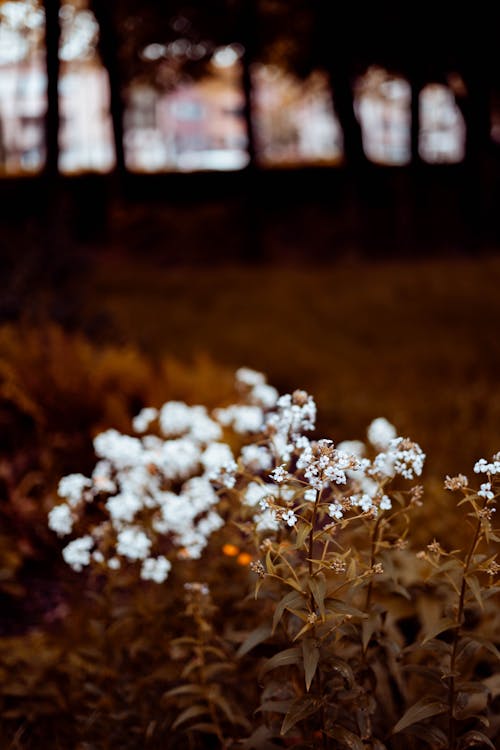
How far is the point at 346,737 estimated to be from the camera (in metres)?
2.11

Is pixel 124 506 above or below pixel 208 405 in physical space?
above

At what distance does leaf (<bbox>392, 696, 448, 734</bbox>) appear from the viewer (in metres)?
2.11

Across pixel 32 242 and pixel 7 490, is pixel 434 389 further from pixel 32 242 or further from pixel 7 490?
pixel 32 242

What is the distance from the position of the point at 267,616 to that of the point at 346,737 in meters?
0.82

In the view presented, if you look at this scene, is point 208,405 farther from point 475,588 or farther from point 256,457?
point 475,588

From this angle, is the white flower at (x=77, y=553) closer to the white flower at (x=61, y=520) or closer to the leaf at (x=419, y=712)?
the white flower at (x=61, y=520)

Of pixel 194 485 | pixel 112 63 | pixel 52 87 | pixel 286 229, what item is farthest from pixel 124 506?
pixel 286 229

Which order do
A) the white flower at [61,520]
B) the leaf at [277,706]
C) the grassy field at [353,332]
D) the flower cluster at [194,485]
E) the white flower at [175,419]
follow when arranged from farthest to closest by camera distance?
the grassy field at [353,332]
the white flower at [175,419]
the white flower at [61,520]
the flower cluster at [194,485]
the leaf at [277,706]

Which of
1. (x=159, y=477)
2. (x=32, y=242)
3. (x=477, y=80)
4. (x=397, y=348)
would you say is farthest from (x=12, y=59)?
(x=159, y=477)

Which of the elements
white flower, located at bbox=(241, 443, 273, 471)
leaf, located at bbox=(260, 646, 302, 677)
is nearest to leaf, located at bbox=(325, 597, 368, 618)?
leaf, located at bbox=(260, 646, 302, 677)

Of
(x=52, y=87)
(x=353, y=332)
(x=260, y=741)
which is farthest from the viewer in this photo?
(x=52, y=87)

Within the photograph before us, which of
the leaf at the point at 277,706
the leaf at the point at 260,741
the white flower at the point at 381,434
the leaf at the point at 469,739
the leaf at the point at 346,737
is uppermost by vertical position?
the white flower at the point at 381,434

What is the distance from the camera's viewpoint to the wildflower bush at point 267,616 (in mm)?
2080

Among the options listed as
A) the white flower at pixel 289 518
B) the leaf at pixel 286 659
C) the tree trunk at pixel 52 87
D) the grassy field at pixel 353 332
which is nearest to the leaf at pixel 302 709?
the leaf at pixel 286 659
